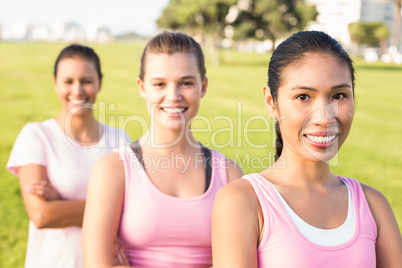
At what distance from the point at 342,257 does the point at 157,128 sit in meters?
1.27

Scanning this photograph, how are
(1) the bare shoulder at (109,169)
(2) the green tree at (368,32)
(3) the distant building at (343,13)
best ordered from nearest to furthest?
(1) the bare shoulder at (109,169) < (2) the green tree at (368,32) < (3) the distant building at (343,13)

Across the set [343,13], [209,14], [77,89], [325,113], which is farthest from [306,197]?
[343,13]

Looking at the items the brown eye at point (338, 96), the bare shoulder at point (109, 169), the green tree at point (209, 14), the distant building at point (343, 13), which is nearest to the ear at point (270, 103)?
the brown eye at point (338, 96)

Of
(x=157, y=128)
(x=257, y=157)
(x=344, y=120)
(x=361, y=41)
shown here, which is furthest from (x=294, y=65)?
(x=361, y=41)

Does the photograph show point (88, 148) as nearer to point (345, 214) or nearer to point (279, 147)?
point (279, 147)

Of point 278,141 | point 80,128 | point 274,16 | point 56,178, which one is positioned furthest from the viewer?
point 274,16

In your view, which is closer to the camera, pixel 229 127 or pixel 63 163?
pixel 63 163

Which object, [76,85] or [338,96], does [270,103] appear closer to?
[338,96]

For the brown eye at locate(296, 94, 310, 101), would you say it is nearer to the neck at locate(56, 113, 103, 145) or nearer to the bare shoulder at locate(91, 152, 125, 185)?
the bare shoulder at locate(91, 152, 125, 185)

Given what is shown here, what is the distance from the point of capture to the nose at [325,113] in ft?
6.41

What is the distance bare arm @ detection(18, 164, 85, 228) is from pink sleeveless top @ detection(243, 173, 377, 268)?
5.36 feet

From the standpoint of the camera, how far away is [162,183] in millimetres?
2555

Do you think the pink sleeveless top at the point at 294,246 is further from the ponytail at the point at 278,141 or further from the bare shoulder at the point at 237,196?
the ponytail at the point at 278,141

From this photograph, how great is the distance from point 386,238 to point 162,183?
1.14 meters
